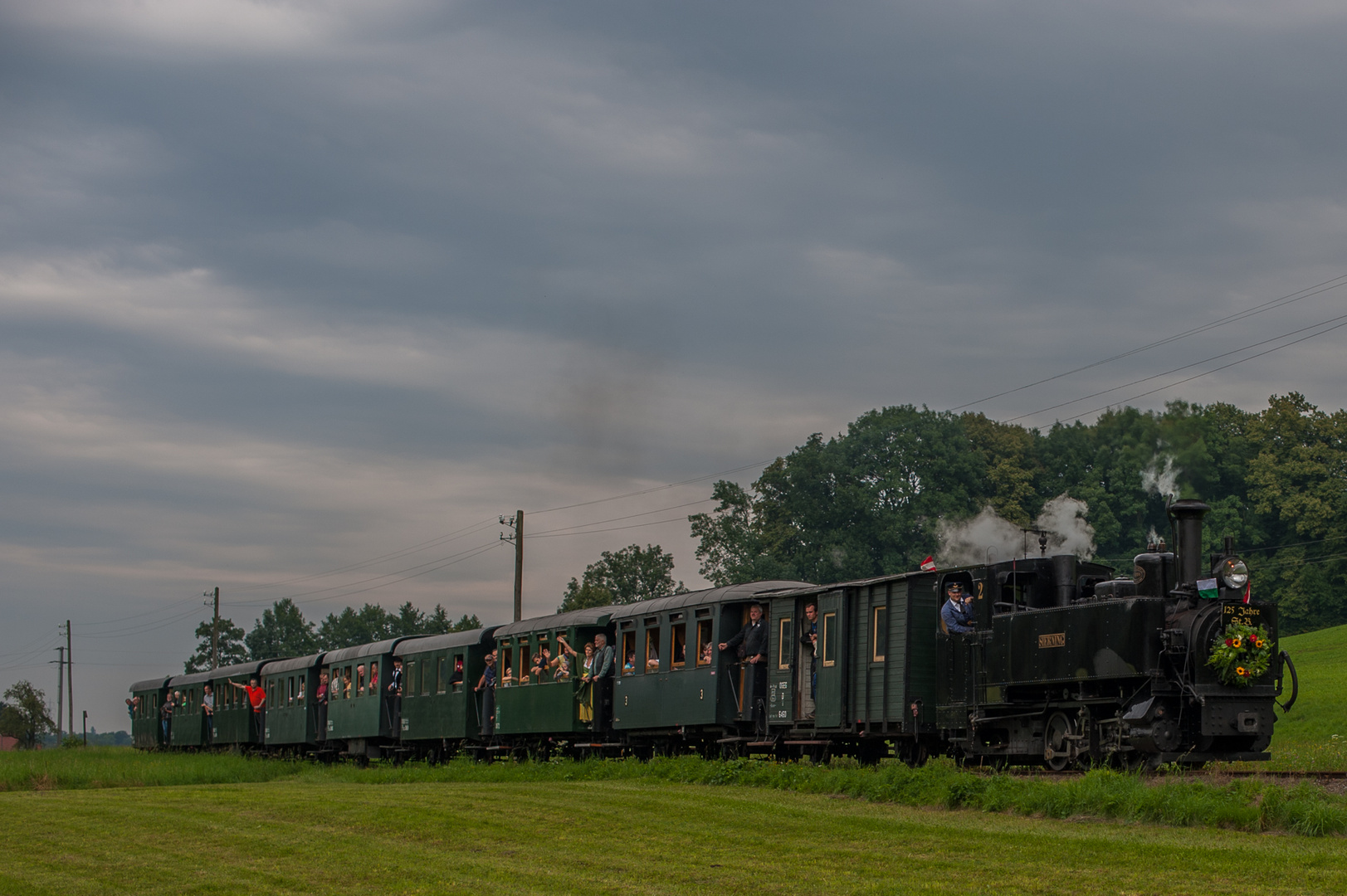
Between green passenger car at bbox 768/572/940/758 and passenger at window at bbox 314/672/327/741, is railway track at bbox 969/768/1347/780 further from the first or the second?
passenger at window at bbox 314/672/327/741

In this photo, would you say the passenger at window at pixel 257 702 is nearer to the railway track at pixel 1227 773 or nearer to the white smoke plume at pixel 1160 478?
the railway track at pixel 1227 773

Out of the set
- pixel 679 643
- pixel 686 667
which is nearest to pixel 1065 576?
pixel 686 667

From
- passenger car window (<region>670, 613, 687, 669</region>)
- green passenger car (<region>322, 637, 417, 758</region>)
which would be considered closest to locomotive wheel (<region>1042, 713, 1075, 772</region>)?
passenger car window (<region>670, 613, 687, 669</region>)

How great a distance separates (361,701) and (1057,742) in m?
24.3

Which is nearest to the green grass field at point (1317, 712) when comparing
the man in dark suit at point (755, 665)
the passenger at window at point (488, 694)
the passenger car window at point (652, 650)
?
the man in dark suit at point (755, 665)

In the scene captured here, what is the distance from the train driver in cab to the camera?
21156mm

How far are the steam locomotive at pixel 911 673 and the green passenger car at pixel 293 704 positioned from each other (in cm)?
827

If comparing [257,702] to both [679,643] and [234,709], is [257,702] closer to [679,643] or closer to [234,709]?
[234,709]

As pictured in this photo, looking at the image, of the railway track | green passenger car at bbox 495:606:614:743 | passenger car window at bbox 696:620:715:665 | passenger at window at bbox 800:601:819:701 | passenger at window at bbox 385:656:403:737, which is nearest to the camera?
the railway track

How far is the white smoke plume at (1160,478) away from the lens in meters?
78.7

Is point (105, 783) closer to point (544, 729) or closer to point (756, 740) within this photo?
point (544, 729)

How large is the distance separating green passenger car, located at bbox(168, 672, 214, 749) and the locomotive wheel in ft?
134

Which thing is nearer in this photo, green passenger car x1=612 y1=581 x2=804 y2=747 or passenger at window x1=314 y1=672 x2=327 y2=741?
green passenger car x1=612 y1=581 x2=804 y2=747

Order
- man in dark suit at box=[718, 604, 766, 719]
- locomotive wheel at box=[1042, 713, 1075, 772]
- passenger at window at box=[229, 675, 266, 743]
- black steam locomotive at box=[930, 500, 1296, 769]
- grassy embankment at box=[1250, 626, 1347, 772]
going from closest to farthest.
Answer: black steam locomotive at box=[930, 500, 1296, 769]
locomotive wheel at box=[1042, 713, 1075, 772]
grassy embankment at box=[1250, 626, 1347, 772]
man in dark suit at box=[718, 604, 766, 719]
passenger at window at box=[229, 675, 266, 743]
